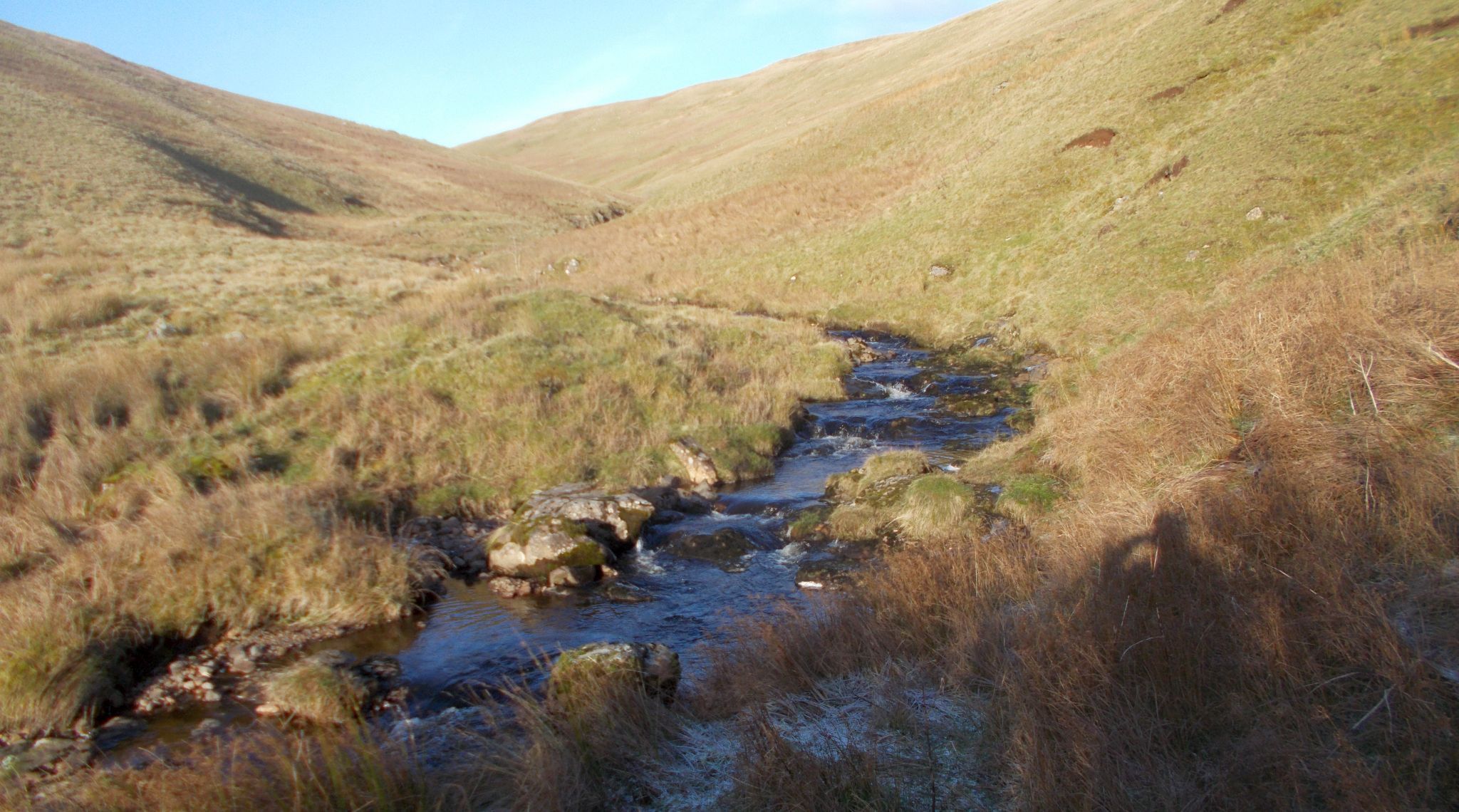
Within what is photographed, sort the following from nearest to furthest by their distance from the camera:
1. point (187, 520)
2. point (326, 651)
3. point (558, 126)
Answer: point (326, 651)
point (187, 520)
point (558, 126)

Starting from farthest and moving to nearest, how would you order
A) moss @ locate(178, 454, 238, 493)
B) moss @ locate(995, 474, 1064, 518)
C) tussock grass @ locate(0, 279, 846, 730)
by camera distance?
1. moss @ locate(178, 454, 238, 493)
2. moss @ locate(995, 474, 1064, 518)
3. tussock grass @ locate(0, 279, 846, 730)

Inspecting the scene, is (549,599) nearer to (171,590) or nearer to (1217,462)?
(171,590)

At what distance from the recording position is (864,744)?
4398 millimetres

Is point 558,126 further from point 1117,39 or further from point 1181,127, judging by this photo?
point 1181,127

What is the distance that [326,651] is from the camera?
8.16m

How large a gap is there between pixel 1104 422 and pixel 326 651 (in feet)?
29.1

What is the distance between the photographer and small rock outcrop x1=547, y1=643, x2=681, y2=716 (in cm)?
550

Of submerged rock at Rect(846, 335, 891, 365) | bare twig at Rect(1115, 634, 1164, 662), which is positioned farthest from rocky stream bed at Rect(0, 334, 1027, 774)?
submerged rock at Rect(846, 335, 891, 365)

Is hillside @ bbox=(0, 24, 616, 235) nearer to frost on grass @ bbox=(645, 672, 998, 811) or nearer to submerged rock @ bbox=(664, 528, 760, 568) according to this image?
submerged rock @ bbox=(664, 528, 760, 568)

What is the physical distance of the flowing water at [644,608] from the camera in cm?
792

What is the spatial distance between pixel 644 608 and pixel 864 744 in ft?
17.3

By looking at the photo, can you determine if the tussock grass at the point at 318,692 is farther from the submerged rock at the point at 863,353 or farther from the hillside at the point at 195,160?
the hillside at the point at 195,160

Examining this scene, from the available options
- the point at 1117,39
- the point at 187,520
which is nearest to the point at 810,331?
the point at 187,520

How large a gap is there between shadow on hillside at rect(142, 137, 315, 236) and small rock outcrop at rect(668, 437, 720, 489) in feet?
122
